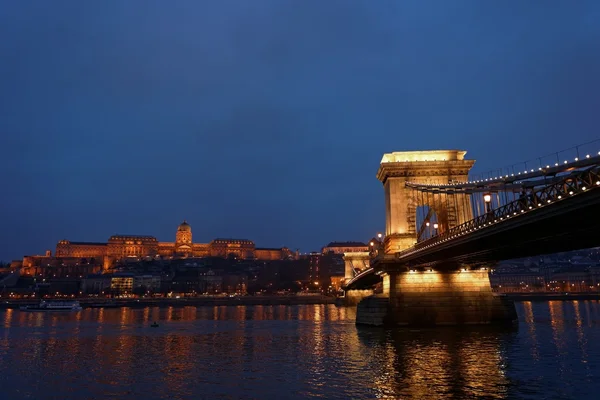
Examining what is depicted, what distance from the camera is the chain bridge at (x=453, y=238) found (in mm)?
25781

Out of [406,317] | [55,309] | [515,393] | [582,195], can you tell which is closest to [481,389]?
[515,393]

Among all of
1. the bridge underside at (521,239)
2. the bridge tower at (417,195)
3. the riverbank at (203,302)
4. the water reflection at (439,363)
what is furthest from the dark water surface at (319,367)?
the riverbank at (203,302)

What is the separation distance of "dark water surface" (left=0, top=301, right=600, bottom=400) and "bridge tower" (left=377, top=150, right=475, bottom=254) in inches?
404

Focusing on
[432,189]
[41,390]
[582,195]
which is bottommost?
[41,390]

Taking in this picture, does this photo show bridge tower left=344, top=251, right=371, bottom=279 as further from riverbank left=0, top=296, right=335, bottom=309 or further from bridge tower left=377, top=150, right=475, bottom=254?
bridge tower left=377, top=150, right=475, bottom=254

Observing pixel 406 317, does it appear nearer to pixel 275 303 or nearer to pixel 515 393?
pixel 515 393

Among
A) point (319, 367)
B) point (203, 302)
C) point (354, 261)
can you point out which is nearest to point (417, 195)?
point (319, 367)

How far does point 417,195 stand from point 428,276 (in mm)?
8303

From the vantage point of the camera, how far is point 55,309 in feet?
358

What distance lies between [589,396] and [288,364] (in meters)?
14.8

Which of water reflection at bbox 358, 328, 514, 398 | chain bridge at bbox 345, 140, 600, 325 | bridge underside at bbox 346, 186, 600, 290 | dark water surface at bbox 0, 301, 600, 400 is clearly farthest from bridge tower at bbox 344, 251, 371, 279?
water reflection at bbox 358, 328, 514, 398

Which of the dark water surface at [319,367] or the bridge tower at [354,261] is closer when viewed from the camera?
the dark water surface at [319,367]

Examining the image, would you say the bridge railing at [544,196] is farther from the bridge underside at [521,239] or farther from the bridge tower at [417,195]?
the bridge tower at [417,195]

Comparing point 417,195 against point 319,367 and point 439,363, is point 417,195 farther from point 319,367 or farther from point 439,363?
point 319,367
